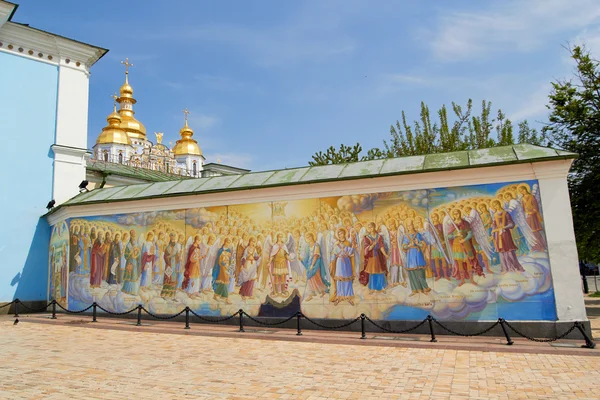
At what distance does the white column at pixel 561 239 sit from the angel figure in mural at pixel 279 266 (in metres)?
6.98

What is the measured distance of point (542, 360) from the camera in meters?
8.55

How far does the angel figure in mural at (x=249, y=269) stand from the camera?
14.0 metres

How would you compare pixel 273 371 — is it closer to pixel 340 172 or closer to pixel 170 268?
pixel 340 172

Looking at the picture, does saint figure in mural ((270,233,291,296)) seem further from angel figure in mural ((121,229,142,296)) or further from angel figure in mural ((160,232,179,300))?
angel figure in mural ((121,229,142,296))

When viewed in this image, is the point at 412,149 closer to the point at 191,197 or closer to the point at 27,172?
the point at 191,197

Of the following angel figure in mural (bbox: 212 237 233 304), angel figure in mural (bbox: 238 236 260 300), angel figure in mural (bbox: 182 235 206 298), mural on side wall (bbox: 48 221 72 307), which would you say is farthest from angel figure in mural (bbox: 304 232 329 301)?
mural on side wall (bbox: 48 221 72 307)

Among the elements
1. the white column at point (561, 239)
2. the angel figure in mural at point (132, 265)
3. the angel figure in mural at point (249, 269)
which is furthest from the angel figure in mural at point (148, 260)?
the white column at point (561, 239)

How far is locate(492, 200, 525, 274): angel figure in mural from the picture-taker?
11.4m

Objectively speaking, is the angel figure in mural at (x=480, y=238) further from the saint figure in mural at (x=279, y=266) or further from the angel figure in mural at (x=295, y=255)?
the saint figure in mural at (x=279, y=266)

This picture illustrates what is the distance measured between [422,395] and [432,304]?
19.0 ft

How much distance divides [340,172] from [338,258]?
2.65 m

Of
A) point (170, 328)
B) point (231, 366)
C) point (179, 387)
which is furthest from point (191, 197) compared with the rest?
point (179, 387)

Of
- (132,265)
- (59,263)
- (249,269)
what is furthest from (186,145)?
(249,269)

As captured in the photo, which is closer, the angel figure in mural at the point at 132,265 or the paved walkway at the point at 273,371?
the paved walkway at the point at 273,371
